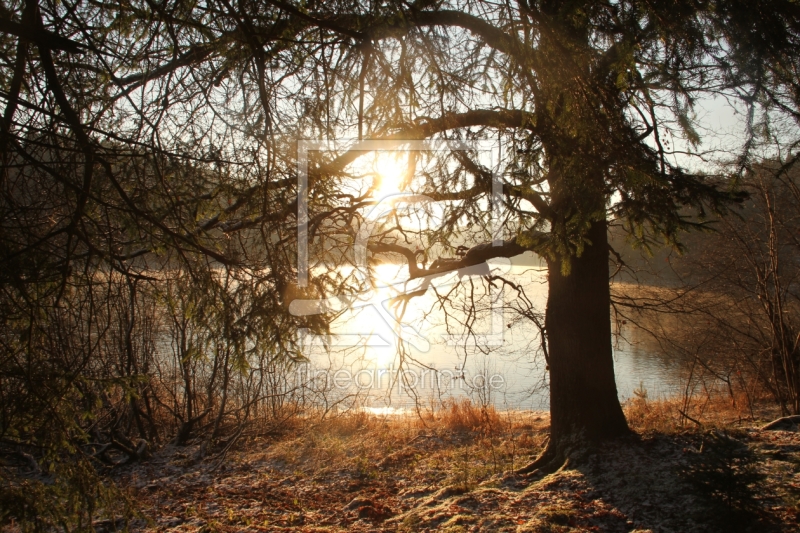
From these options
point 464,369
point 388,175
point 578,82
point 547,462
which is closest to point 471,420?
point 547,462

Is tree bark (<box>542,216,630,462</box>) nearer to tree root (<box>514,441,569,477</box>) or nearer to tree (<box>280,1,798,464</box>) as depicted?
tree root (<box>514,441,569,477</box>)

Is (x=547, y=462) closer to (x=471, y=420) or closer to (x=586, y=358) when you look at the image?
(x=586, y=358)

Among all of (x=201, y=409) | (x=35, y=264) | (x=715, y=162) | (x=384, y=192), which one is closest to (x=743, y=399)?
(x=715, y=162)

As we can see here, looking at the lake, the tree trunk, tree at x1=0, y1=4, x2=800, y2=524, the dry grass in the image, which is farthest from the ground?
the lake

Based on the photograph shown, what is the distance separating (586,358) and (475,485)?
5.82 ft

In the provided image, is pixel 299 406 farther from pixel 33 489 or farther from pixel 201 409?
pixel 33 489

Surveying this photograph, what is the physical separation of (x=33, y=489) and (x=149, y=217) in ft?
5.07

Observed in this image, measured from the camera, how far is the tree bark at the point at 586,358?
20.0 feet

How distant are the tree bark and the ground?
341mm

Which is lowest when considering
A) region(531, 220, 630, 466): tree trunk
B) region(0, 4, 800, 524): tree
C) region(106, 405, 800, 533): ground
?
region(106, 405, 800, 533): ground

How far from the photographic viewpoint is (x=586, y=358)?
242 inches

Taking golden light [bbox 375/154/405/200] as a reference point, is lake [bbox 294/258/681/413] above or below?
below

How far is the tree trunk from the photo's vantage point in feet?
20.0

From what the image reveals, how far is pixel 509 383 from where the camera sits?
13734 millimetres
